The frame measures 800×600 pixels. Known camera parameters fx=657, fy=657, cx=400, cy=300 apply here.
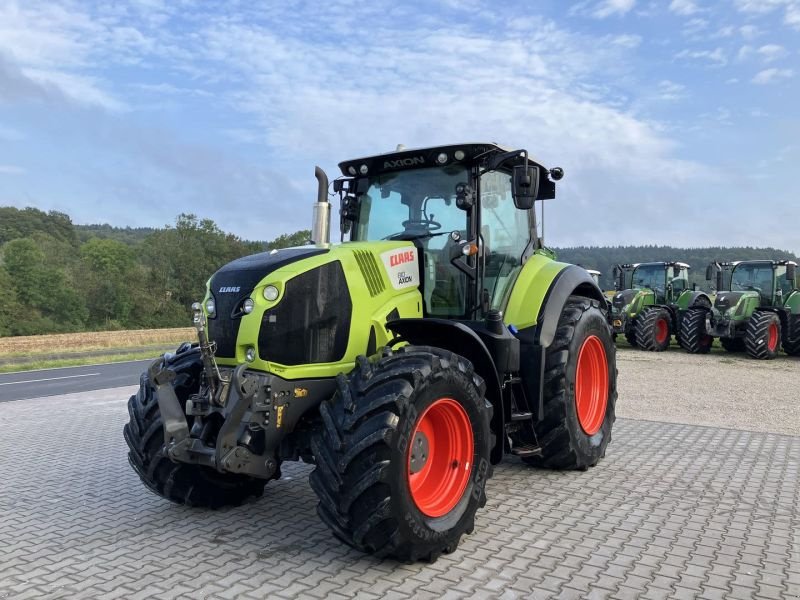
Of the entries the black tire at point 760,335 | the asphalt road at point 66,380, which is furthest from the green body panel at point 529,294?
the black tire at point 760,335

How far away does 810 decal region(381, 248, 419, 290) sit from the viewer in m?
4.62

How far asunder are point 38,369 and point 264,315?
1821cm

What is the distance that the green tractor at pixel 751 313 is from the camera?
16984mm

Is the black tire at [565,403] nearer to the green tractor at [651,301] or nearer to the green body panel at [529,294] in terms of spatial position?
the green body panel at [529,294]

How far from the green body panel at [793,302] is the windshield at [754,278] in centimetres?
49

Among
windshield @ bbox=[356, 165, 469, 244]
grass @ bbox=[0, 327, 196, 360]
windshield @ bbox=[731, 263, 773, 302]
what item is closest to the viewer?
windshield @ bbox=[356, 165, 469, 244]

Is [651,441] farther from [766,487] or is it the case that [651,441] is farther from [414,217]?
[414,217]

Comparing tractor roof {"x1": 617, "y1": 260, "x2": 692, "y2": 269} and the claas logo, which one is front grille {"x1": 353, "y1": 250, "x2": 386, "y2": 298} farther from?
tractor roof {"x1": 617, "y1": 260, "x2": 692, "y2": 269}

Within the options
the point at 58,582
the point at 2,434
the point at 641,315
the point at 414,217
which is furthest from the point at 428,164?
the point at 641,315

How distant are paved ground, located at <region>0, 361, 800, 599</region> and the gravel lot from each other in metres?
2.47

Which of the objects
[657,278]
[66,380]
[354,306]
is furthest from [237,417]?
[657,278]

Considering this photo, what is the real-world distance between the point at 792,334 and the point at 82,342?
26.5 meters

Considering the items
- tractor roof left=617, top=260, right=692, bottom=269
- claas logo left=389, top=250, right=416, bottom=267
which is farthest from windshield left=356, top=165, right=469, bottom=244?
tractor roof left=617, top=260, right=692, bottom=269

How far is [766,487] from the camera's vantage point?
5.34m
